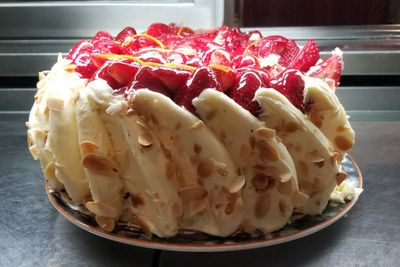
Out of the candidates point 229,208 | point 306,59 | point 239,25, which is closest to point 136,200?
point 229,208

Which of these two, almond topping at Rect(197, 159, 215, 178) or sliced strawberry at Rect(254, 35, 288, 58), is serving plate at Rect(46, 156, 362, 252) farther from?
sliced strawberry at Rect(254, 35, 288, 58)

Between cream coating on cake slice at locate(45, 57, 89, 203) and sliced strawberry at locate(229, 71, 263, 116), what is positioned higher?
sliced strawberry at locate(229, 71, 263, 116)

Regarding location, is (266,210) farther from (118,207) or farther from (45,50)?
(45,50)

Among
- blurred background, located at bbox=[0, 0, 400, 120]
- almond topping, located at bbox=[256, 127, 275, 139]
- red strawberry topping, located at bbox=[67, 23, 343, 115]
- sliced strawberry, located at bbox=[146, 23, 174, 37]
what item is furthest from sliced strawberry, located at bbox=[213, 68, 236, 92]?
blurred background, located at bbox=[0, 0, 400, 120]

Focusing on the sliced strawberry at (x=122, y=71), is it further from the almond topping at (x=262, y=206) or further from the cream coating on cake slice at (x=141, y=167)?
the almond topping at (x=262, y=206)

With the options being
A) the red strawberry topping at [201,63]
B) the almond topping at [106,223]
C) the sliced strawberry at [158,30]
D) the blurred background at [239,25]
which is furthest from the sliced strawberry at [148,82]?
the blurred background at [239,25]

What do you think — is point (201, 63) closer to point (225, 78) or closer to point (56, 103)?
point (225, 78)

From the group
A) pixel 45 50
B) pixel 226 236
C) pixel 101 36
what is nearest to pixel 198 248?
pixel 226 236
